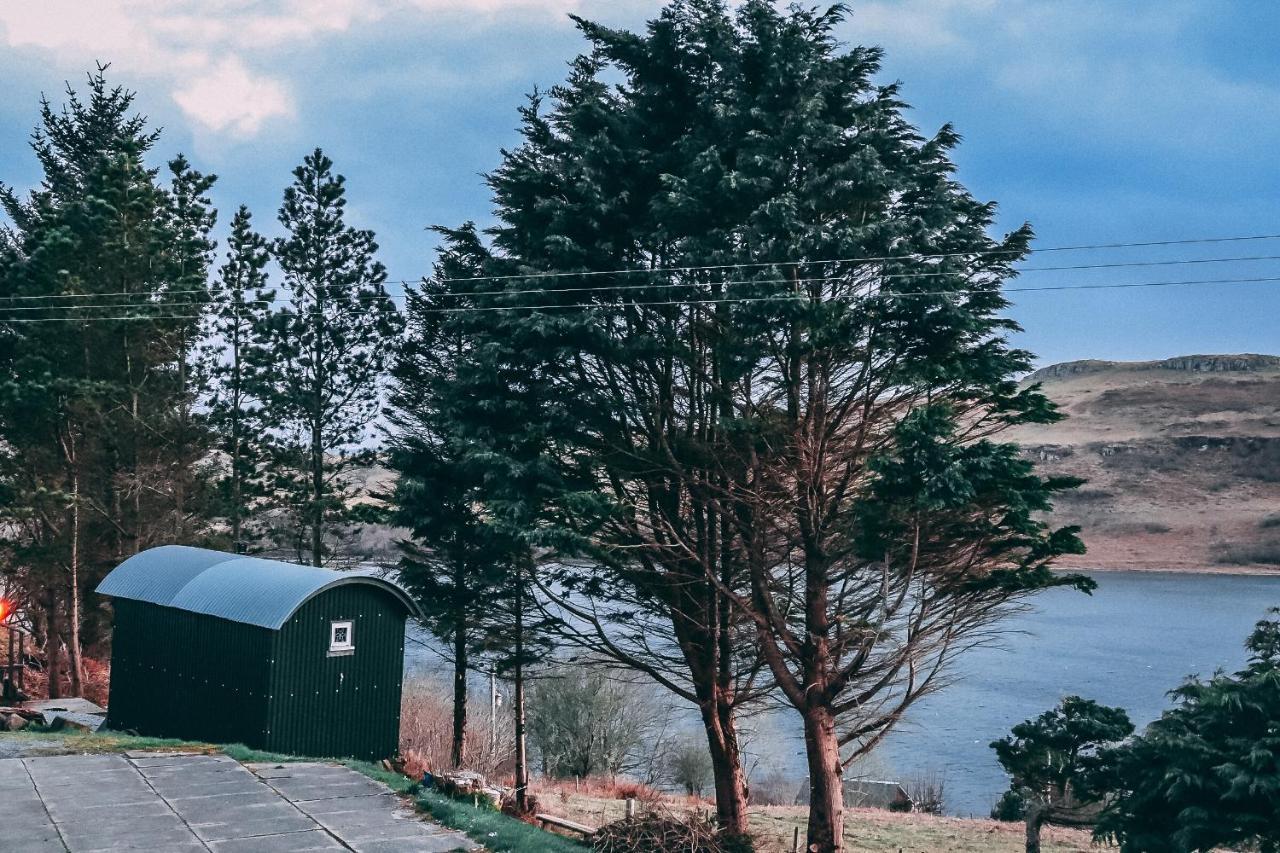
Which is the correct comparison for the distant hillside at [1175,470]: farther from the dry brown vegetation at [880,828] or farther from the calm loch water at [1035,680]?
the dry brown vegetation at [880,828]

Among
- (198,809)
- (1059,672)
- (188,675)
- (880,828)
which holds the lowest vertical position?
(880,828)

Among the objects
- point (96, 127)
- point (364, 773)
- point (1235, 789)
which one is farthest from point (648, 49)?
point (96, 127)

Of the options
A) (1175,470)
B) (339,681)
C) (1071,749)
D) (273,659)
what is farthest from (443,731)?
(1175,470)

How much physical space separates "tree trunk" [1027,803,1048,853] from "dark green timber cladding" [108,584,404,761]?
12810 mm

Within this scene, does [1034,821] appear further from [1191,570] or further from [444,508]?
[1191,570]

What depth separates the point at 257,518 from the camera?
105ft

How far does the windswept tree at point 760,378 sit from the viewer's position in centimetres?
1538

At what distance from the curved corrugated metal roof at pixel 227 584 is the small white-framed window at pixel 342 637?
64 cm

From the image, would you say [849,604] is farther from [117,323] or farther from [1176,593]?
[1176,593]

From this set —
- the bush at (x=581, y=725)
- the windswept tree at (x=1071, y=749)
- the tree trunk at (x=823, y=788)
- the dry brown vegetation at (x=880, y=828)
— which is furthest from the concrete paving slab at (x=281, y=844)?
the bush at (x=581, y=725)

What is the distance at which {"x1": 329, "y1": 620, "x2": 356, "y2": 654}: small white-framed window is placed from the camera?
616 inches

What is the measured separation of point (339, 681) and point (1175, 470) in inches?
6767

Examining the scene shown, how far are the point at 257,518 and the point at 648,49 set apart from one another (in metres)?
20.4

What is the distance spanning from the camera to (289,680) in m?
15.3
